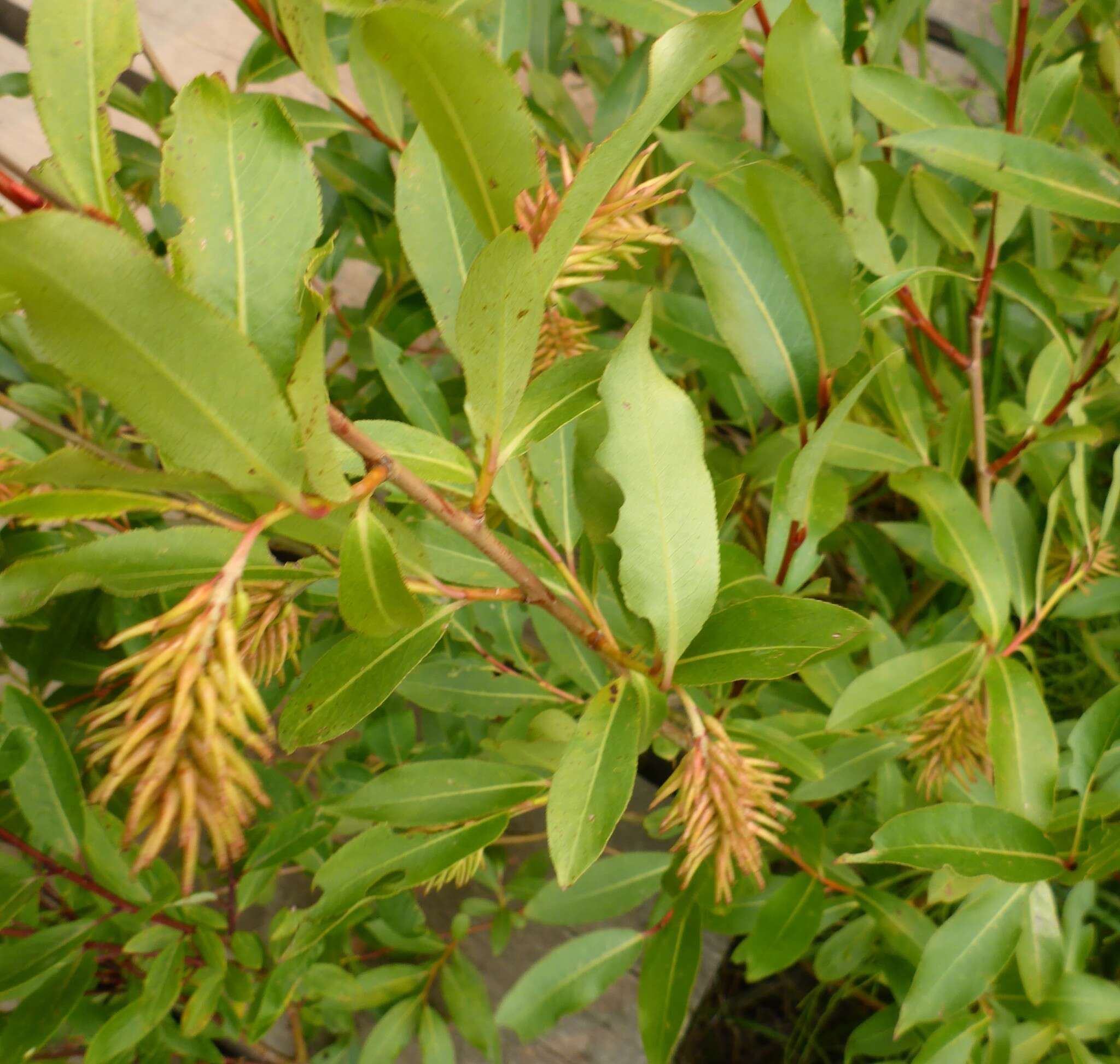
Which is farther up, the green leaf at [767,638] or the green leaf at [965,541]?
the green leaf at [767,638]

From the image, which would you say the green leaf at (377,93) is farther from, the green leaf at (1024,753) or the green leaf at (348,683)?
the green leaf at (1024,753)

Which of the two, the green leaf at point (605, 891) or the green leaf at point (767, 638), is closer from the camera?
the green leaf at point (767, 638)

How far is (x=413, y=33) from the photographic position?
257 millimetres

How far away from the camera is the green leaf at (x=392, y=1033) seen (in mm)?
780

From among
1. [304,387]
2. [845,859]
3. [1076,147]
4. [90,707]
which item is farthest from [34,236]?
[1076,147]

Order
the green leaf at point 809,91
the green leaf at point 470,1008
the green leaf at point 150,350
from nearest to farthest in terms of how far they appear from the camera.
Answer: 1. the green leaf at point 150,350
2. the green leaf at point 809,91
3. the green leaf at point 470,1008

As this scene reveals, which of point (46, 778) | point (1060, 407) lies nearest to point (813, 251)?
point (1060, 407)

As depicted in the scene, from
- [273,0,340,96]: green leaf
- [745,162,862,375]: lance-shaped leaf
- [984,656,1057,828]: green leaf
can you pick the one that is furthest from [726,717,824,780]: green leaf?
[273,0,340,96]: green leaf

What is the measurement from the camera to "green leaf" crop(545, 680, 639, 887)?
1.13 ft

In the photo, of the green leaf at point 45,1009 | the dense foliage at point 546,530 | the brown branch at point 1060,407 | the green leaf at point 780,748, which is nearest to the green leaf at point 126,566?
the dense foliage at point 546,530

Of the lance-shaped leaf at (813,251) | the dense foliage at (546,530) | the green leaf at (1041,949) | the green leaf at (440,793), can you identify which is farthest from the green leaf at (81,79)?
the green leaf at (1041,949)

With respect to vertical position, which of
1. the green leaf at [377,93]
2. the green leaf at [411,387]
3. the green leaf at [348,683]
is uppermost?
the green leaf at [377,93]

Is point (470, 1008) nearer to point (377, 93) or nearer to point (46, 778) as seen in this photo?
point (46, 778)

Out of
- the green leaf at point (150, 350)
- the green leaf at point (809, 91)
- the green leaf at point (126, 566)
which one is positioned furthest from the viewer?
the green leaf at point (809, 91)
